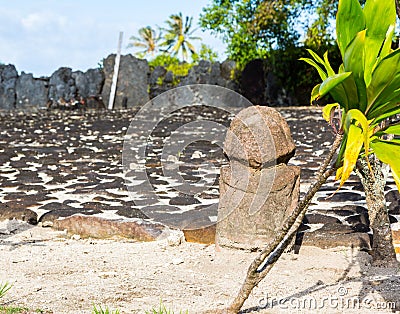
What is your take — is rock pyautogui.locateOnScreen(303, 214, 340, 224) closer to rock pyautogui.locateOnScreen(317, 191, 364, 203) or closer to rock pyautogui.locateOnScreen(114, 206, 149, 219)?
rock pyautogui.locateOnScreen(317, 191, 364, 203)

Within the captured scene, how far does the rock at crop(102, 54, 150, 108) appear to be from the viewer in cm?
2142

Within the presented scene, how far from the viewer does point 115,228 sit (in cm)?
436

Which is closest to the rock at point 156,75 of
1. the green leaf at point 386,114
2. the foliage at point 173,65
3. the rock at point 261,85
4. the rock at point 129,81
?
the rock at point 129,81

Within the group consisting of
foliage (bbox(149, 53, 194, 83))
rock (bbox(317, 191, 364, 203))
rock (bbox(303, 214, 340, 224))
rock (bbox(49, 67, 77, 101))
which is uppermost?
foliage (bbox(149, 53, 194, 83))

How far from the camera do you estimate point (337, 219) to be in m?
4.59

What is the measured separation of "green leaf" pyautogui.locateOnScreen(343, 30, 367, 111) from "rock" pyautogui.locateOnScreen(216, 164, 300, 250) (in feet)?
4.49

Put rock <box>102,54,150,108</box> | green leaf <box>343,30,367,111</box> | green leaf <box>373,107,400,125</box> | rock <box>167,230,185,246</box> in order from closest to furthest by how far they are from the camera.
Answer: green leaf <box>343,30,367,111</box>, green leaf <box>373,107,400,125</box>, rock <box>167,230,185,246</box>, rock <box>102,54,150,108</box>

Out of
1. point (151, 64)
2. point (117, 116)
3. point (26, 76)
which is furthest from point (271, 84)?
point (26, 76)

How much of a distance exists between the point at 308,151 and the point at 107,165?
2.95 m

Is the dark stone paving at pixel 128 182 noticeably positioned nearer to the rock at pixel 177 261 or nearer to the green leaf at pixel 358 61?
the rock at pixel 177 261

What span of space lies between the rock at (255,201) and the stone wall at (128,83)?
17.7 metres

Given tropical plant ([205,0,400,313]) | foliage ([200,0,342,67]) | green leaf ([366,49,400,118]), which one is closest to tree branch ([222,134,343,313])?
tropical plant ([205,0,400,313])

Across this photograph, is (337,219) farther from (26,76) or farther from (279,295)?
(26,76)

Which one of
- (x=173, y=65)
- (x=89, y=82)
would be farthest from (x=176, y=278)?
(x=173, y=65)
